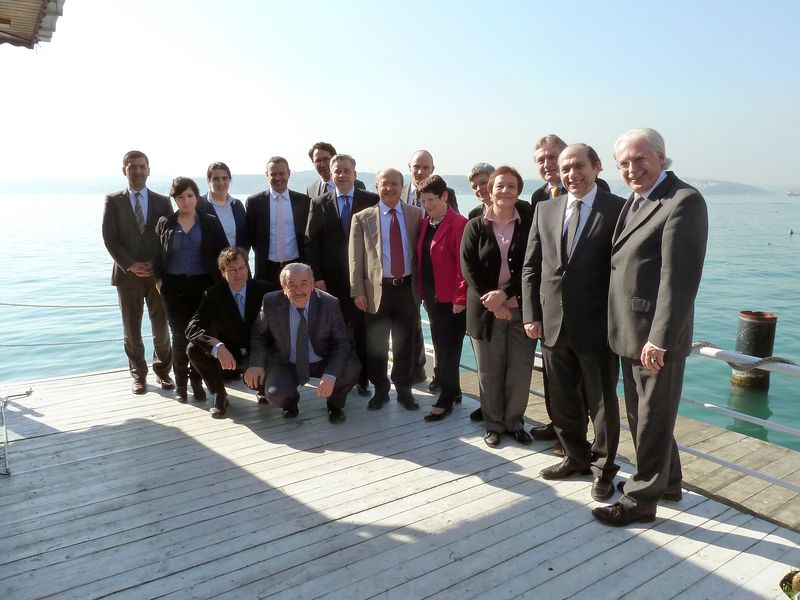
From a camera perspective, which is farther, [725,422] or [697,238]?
[725,422]

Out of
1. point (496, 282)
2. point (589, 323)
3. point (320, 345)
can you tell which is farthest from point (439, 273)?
point (589, 323)

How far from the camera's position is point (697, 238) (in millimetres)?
2352

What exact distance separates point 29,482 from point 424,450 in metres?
2.25

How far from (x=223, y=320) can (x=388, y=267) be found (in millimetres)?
1248

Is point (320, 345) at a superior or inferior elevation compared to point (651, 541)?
superior

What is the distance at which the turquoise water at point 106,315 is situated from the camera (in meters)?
10.5

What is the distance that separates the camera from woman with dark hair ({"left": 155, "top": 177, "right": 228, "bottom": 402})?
423 centimetres

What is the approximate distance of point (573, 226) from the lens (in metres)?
2.89

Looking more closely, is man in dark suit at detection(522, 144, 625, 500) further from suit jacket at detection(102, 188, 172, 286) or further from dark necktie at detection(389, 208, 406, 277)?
suit jacket at detection(102, 188, 172, 286)

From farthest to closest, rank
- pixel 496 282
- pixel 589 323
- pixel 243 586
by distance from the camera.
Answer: pixel 496 282
pixel 589 323
pixel 243 586

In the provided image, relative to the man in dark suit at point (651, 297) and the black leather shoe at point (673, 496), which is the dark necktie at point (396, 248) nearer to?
the man in dark suit at point (651, 297)

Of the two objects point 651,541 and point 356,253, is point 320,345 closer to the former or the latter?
point 356,253

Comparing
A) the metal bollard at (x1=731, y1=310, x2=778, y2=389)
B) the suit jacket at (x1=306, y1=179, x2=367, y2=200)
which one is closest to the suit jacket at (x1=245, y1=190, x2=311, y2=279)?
the suit jacket at (x1=306, y1=179, x2=367, y2=200)

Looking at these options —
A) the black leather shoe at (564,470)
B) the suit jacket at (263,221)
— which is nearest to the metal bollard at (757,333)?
the black leather shoe at (564,470)
